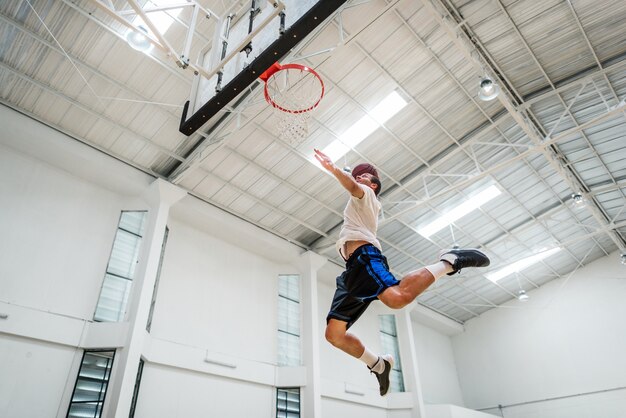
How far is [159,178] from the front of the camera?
41.0ft

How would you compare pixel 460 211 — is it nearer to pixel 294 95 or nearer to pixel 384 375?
pixel 294 95

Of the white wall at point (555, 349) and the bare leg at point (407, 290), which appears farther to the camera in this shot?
the white wall at point (555, 349)

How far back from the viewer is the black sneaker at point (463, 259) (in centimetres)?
372

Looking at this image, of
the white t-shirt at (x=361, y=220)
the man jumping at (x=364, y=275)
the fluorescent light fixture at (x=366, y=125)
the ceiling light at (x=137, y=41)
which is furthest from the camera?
the fluorescent light fixture at (x=366, y=125)

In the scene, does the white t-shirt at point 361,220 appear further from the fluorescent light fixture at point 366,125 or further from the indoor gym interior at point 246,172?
the fluorescent light fixture at point 366,125

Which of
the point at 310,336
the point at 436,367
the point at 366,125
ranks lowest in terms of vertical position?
the point at 310,336

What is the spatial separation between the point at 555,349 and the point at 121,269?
1847 centimetres

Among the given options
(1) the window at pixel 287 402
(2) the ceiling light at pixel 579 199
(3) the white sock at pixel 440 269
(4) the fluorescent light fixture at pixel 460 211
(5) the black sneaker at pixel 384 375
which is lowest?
(5) the black sneaker at pixel 384 375

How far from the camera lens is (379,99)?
472 inches

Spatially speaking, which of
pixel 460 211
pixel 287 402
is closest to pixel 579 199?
pixel 460 211

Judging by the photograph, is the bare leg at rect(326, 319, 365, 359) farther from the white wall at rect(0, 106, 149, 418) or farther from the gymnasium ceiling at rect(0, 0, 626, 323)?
the white wall at rect(0, 106, 149, 418)

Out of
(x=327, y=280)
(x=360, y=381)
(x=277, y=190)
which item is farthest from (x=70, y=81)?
(x=360, y=381)

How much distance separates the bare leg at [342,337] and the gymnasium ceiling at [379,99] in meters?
6.85

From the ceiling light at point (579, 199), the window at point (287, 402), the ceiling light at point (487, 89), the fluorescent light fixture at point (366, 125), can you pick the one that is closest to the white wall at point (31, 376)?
the window at point (287, 402)
